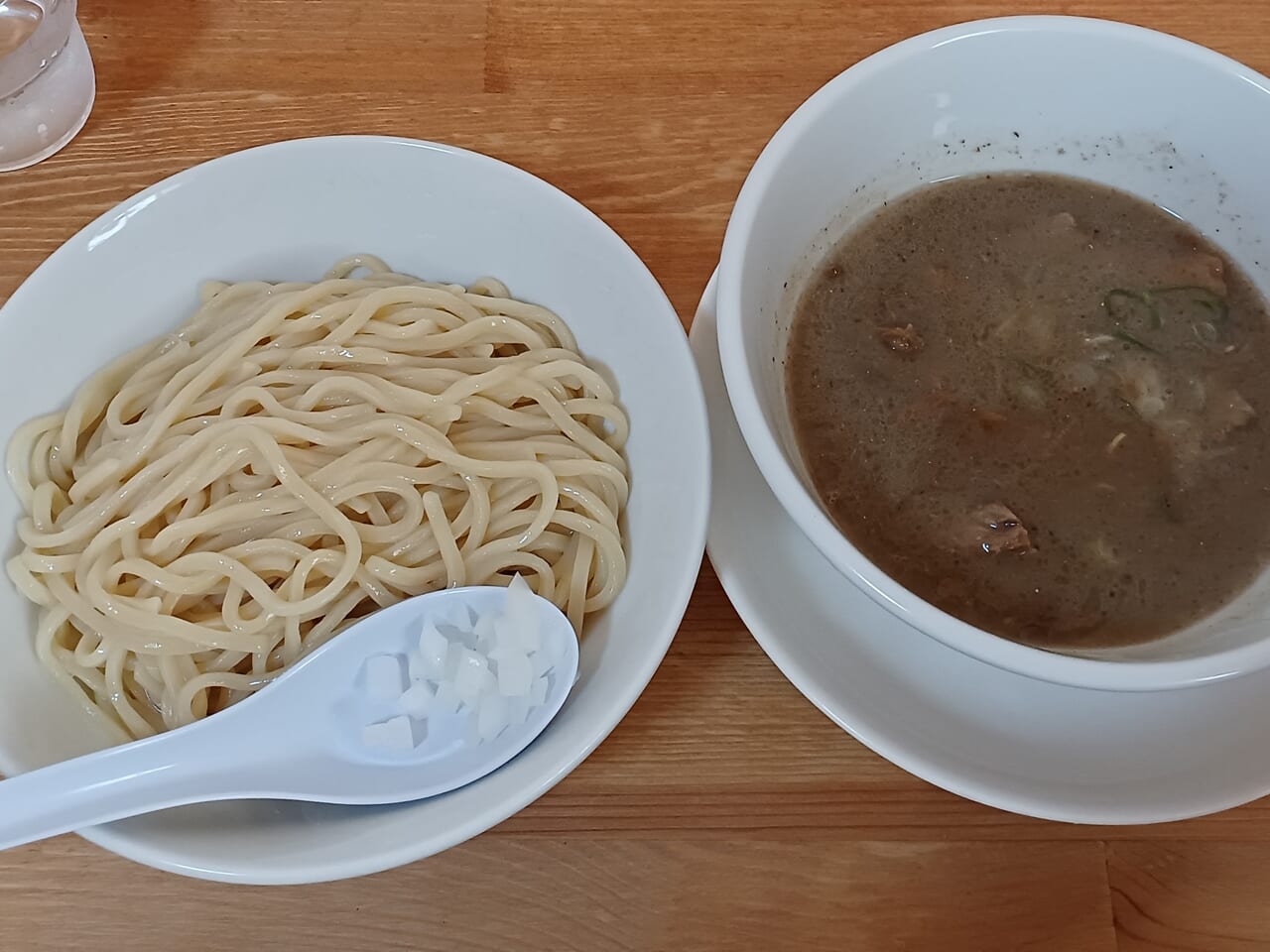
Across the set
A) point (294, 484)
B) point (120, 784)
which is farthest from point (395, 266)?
point (120, 784)

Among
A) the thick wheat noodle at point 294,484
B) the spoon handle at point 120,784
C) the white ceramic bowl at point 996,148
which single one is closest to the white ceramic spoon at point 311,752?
the spoon handle at point 120,784

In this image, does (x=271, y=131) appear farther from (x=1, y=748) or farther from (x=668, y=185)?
(x=1, y=748)

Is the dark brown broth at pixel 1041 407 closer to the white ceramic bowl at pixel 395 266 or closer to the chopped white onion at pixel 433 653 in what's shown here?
the white ceramic bowl at pixel 395 266

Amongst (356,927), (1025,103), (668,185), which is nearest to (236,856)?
(356,927)

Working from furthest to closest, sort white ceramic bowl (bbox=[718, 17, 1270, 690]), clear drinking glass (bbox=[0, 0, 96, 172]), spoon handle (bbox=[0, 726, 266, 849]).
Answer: clear drinking glass (bbox=[0, 0, 96, 172]) < white ceramic bowl (bbox=[718, 17, 1270, 690]) < spoon handle (bbox=[0, 726, 266, 849])

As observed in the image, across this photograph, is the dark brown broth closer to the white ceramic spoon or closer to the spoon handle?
the white ceramic spoon

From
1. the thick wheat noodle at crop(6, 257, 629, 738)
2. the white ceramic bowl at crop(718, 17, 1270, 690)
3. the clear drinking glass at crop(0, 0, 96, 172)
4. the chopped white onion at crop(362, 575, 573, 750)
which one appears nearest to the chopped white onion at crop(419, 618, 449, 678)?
the chopped white onion at crop(362, 575, 573, 750)
